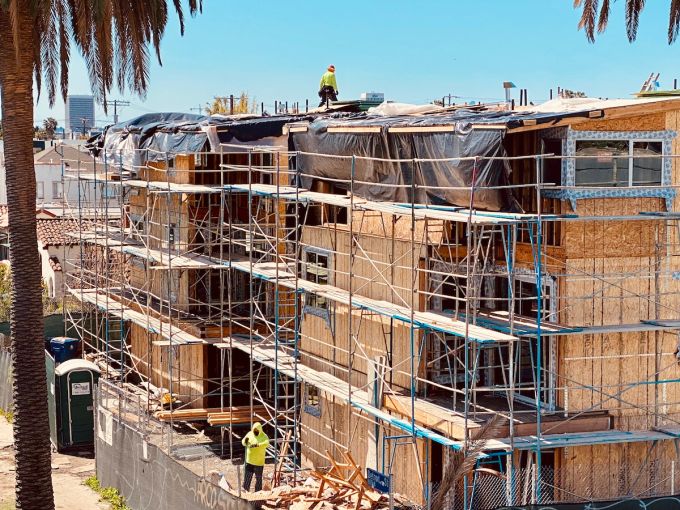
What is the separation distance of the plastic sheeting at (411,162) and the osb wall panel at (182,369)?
649 centimetres

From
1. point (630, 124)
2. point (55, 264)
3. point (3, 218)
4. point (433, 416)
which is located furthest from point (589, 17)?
point (3, 218)

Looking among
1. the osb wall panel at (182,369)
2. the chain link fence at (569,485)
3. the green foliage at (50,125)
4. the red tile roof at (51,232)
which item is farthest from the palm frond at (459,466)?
the green foliage at (50,125)

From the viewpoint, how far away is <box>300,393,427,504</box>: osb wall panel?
20016 mm

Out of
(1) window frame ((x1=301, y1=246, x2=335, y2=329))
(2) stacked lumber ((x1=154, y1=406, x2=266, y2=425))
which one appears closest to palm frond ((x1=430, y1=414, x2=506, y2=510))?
(1) window frame ((x1=301, y1=246, x2=335, y2=329))

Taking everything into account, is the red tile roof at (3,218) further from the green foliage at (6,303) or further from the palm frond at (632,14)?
the palm frond at (632,14)

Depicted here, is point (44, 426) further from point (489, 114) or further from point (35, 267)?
point (489, 114)

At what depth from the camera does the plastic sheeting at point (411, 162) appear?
18.7 m

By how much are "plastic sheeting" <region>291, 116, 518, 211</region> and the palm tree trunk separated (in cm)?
525

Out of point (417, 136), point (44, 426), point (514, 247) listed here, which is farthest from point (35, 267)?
point (514, 247)

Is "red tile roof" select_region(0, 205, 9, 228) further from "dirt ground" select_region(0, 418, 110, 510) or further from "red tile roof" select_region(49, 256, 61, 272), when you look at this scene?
"dirt ground" select_region(0, 418, 110, 510)

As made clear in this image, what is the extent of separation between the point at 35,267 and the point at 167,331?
24.2 ft

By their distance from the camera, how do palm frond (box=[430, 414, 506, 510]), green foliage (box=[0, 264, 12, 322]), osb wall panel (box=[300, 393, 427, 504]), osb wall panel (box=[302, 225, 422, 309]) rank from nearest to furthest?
palm frond (box=[430, 414, 506, 510]), osb wall panel (box=[300, 393, 427, 504]), osb wall panel (box=[302, 225, 422, 309]), green foliage (box=[0, 264, 12, 322])

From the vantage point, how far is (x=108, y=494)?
2564 centimetres

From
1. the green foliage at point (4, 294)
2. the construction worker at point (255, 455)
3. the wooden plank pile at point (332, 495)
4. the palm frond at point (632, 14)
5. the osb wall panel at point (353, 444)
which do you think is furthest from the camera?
the green foliage at point (4, 294)
